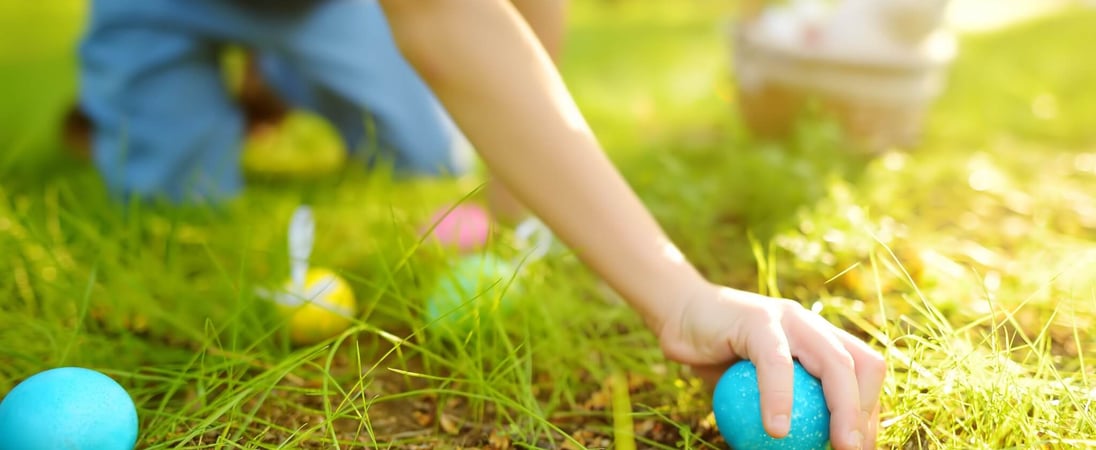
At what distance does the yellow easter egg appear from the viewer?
4.78 feet

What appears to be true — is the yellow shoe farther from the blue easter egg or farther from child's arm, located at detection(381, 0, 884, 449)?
child's arm, located at detection(381, 0, 884, 449)

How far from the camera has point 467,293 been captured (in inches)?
55.4

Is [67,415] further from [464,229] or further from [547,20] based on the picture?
[547,20]

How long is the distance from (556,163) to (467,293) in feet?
1.02

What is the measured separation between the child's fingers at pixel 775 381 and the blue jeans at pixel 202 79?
46.3 inches

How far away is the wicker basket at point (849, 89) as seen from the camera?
231cm

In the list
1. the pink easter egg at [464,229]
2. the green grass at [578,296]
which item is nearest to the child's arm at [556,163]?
the green grass at [578,296]

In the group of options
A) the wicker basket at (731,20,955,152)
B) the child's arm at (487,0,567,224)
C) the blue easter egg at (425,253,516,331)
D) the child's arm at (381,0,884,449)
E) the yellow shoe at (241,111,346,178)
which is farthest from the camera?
the yellow shoe at (241,111,346,178)

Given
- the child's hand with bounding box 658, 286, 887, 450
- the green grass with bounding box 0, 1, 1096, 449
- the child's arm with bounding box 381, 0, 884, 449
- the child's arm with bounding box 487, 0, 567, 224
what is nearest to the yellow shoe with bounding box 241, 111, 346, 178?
the green grass with bounding box 0, 1, 1096, 449

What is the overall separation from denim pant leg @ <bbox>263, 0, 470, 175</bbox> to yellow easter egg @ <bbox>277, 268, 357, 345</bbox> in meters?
0.74

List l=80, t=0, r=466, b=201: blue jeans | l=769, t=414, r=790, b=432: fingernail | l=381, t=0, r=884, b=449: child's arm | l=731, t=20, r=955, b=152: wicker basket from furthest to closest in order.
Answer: l=731, t=20, r=955, b=152: wicker basket → l=80, t=0, r=466, b=201: blue jeans → l=381, t=0, r=884, b=449: child's arm → l=769, t=414, r=790, b=432: fingernail

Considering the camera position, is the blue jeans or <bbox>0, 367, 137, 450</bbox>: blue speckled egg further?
the blue jeans

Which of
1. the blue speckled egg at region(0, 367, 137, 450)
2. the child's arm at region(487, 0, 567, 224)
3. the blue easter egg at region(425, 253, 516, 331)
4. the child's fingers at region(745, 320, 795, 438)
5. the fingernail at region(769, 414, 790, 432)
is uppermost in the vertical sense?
the child's arm at region(487, 0, 567, 224)

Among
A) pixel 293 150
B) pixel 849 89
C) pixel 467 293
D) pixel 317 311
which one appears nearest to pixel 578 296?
pixel 467 293
